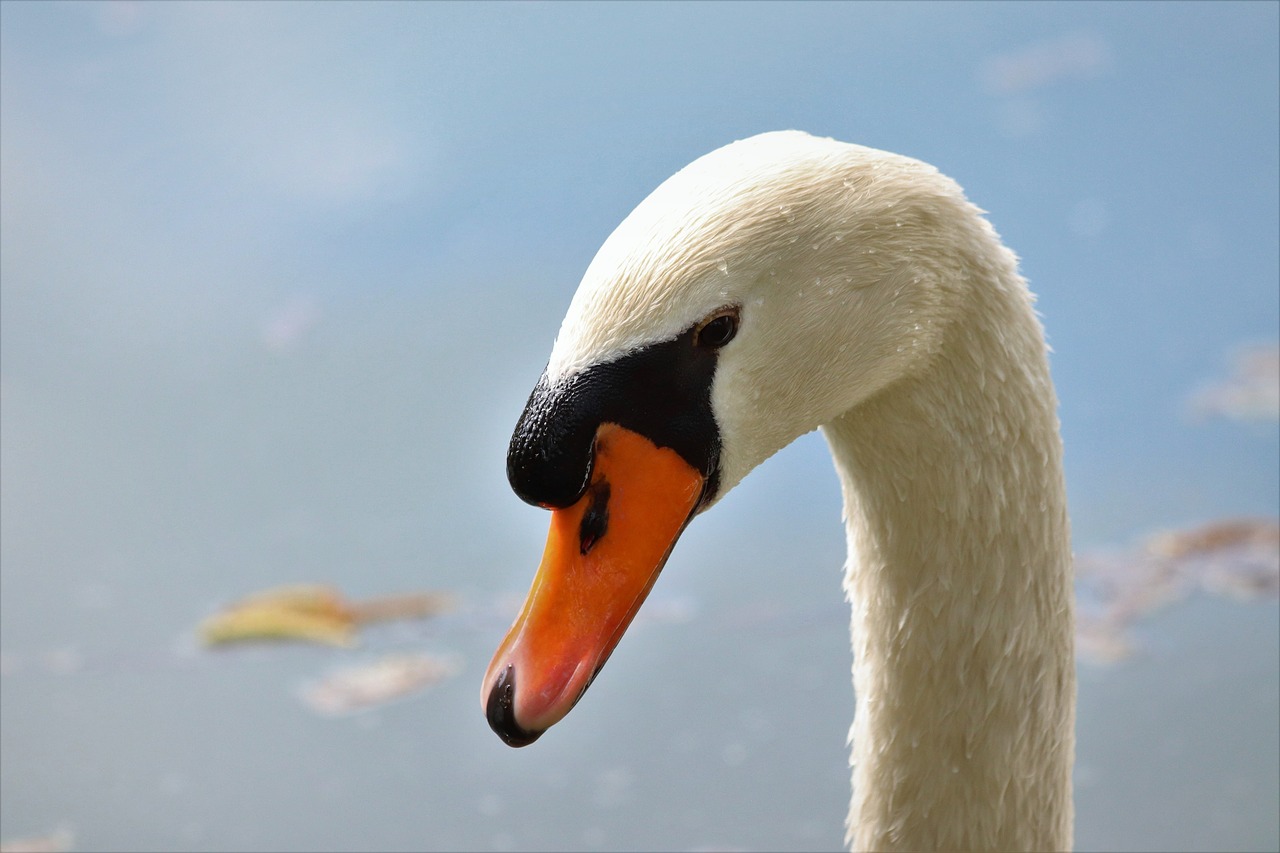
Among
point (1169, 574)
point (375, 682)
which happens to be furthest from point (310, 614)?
point (1169, 574)

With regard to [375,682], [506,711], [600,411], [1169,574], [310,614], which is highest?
[1169,574]

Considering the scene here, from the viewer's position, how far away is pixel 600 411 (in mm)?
627

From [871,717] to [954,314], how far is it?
28 cm

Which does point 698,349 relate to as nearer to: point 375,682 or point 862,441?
point 862,441

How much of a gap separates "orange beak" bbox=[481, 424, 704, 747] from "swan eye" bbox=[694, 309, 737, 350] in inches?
2.3

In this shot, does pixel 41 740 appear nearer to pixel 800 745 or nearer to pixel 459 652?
pixel 459 652

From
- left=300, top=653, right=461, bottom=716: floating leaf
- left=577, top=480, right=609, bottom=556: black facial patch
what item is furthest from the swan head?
left=300, top=653, right=461, bottom=716: floating leaf

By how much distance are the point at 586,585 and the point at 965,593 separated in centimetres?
25

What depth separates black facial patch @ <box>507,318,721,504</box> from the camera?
62cm

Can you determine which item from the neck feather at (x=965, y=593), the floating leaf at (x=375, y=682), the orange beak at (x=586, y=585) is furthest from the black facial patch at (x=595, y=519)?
the floating leaf at (x=375, y=682)

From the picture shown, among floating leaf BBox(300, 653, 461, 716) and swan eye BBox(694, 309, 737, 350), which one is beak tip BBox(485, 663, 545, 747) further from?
floating leaf BBox(300, 653, 461, 716)

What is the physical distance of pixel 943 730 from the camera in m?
0.81

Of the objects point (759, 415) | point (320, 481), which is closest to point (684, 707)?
point (320, 481)

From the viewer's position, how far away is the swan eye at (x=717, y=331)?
0.64 metres
